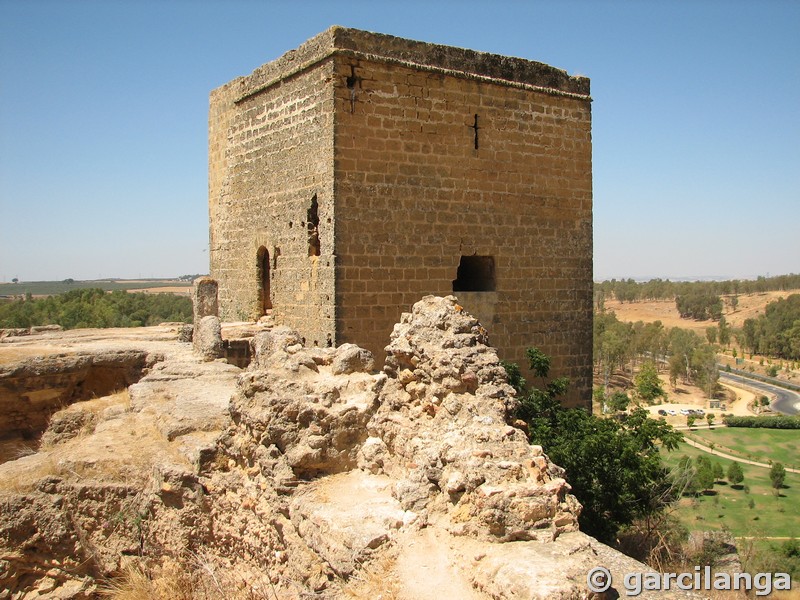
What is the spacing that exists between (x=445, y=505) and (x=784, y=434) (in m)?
43.9

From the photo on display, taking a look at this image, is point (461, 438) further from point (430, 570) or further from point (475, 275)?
point (475, 275)

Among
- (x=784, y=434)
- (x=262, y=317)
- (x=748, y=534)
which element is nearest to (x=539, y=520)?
(x=262, y=317)

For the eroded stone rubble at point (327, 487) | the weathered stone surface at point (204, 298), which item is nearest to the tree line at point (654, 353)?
the weathered stone surface at point (204, 298)

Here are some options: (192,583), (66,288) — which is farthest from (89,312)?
(66,288)

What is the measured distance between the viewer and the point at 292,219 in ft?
29.9

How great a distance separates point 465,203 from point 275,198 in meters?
2.54

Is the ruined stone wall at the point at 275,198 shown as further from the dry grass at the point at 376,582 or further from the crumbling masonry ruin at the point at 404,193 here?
the dry grass at the point at 376,582

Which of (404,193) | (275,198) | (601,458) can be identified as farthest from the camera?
(275,198)

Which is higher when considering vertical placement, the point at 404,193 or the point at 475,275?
the point at 404,193

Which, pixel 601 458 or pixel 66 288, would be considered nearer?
pixel 601 458

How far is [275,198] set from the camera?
9508 mm

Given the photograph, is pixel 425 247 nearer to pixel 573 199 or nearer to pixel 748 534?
pixel 573 199

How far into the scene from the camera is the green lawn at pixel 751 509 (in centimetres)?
2478

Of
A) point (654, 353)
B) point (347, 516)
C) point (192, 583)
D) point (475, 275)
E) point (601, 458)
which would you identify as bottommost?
point (654, 353)
